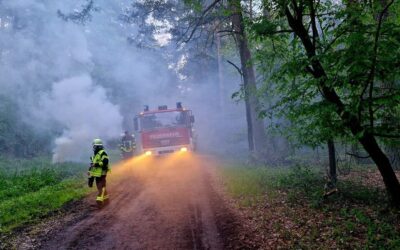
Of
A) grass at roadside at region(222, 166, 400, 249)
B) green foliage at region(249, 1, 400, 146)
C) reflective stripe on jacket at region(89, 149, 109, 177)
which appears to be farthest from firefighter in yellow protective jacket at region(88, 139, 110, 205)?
green foliage at region(249, 1, 400, 146)

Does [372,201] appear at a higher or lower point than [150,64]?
lower

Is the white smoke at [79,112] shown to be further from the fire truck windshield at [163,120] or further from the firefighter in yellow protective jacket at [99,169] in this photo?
the firefighter in yellow protective jacket at [99,169]

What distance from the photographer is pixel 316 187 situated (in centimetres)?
955

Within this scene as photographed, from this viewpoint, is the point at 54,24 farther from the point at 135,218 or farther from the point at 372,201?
the point at 372,201

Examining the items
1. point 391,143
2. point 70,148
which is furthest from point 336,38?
point 70,148

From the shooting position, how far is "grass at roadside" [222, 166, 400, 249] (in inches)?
243

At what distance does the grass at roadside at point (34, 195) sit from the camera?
8.94 meters

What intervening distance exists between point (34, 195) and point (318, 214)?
836 centimetres

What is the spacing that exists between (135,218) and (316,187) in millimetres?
4848

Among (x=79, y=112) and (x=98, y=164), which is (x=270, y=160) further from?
(x=79, y=112)

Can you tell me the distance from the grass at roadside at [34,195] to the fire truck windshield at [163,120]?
5.53 metres

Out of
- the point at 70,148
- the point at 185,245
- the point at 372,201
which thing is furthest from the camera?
the point at 70,148

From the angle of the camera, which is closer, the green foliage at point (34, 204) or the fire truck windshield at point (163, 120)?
the green foliage at point (34, 204)

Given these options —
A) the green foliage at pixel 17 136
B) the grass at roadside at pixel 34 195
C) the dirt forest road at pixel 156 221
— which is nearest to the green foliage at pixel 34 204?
the grass at roadside at pixel 34 195
